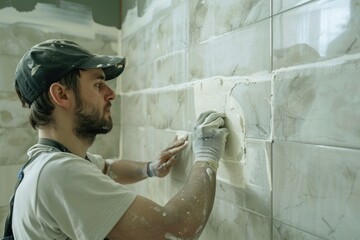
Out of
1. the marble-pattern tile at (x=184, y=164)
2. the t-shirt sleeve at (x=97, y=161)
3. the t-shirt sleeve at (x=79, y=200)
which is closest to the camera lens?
the t-shirt sleeve at (x=79, y=200)

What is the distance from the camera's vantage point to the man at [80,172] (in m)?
0.92

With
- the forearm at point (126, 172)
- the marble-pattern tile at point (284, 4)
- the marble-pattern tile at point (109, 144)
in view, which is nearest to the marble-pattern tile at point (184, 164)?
the forearm at point (126, 172)

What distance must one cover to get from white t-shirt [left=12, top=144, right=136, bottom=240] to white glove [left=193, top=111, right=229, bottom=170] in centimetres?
36

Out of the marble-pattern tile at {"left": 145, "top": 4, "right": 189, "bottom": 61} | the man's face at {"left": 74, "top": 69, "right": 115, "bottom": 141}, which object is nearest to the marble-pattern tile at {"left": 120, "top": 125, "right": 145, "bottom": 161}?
the marble-pattern tile at {"left": 145, "top": 4, "right": 189, "bottom": 61}

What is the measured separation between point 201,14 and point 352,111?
87 cm

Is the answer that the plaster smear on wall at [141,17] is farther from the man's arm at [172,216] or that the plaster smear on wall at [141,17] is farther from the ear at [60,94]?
the man's arm at [172,216]

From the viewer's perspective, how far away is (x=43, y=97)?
1163 millimetres

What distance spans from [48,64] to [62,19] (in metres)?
1.41

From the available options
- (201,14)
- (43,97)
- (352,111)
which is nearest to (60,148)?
(43,97)

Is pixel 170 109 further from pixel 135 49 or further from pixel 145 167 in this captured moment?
pixel 135 49

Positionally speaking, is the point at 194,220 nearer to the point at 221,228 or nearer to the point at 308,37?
the point at 221,228

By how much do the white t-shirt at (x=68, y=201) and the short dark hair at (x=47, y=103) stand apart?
223 millimetres

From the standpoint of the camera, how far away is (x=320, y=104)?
2.85 ft

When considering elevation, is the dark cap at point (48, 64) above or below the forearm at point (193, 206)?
above
